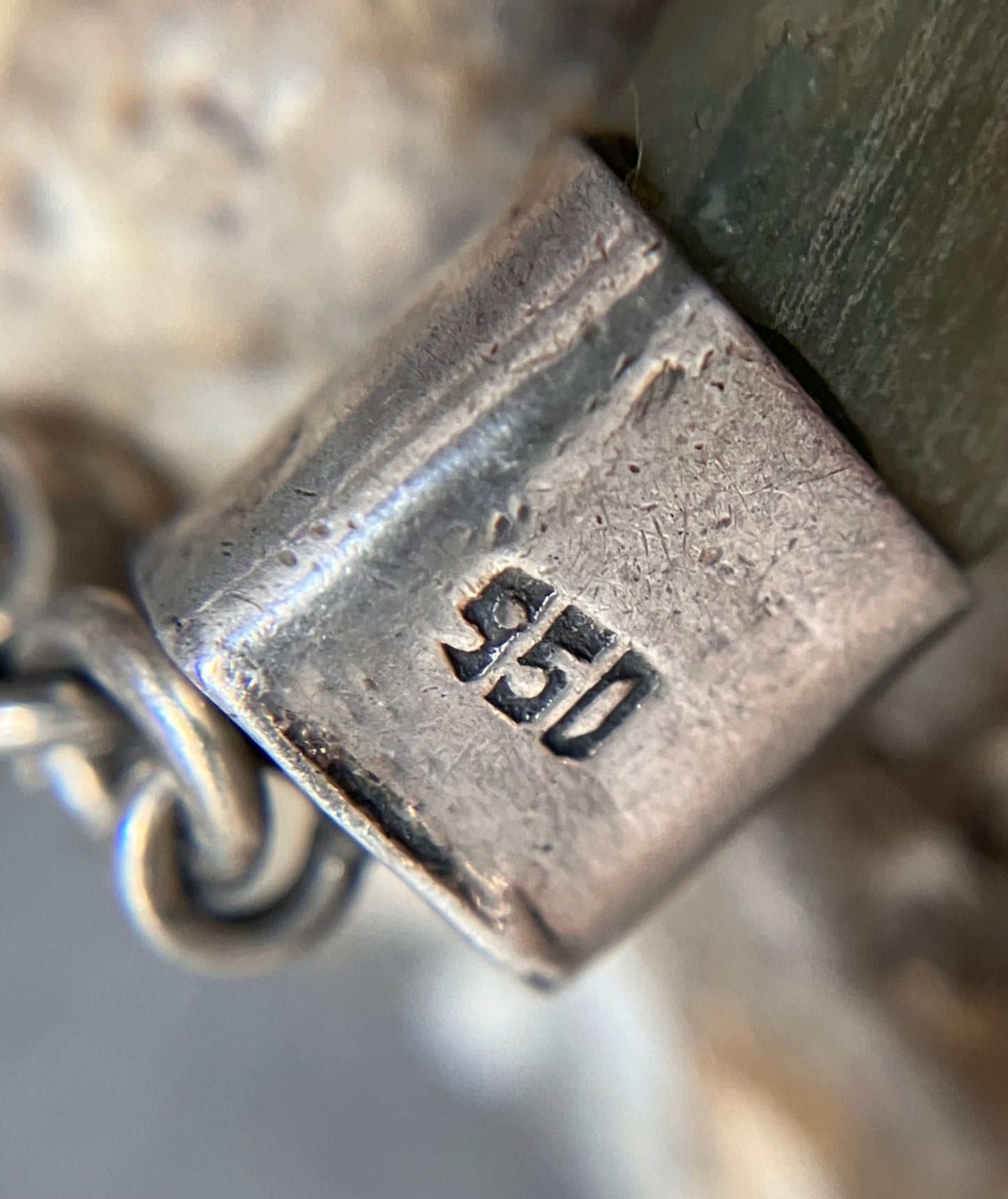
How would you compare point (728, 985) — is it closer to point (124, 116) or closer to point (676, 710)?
point (676, 710)

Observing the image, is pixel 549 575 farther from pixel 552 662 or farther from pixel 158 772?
pixel 158 772

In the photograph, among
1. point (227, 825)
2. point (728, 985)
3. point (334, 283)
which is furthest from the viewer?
point (728, 985)

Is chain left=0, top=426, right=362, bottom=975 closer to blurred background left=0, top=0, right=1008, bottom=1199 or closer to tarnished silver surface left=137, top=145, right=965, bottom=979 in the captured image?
tarnished silver surface left=137, top=145, right=965, bottom=979

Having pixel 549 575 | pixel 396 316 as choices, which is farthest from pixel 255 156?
pixel 549 575

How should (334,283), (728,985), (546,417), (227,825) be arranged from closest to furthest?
(546,417) → (227,825) → (334,283) → (728,985)

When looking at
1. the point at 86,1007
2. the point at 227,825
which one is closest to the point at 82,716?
the point at 227,825

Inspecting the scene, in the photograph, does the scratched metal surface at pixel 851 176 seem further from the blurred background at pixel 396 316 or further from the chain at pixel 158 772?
the chain at pixel 158 772

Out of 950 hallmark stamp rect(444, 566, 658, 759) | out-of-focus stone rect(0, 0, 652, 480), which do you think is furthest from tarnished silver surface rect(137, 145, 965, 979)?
out-of-focus stone rect(0, 0, 652, 480)
